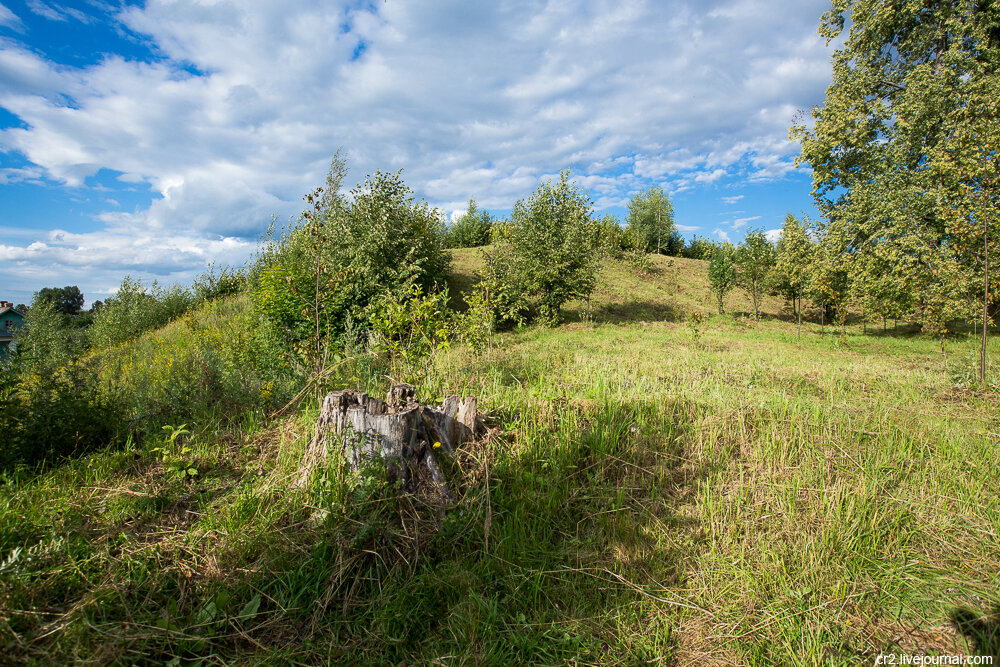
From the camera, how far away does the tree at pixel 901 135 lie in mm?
14891

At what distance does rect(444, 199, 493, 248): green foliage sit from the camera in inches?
1273

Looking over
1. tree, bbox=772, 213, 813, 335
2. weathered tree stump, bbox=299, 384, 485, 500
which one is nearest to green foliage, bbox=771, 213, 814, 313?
tree, bbox=772, 213, 813, 335

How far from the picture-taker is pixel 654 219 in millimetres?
43062

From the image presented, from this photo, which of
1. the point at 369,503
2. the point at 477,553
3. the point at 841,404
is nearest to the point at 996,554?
the point at 841,404

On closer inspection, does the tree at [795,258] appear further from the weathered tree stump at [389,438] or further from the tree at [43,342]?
the tree at [43,342]

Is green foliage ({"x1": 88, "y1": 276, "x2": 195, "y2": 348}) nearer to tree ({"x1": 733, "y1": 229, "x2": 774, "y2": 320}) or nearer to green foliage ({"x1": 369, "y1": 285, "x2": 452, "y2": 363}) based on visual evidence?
green foliage ({"x1": 369, "y1": 285, "x2": 452, "y2": 363})

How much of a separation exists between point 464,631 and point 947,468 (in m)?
4.40

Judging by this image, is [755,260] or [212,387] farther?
[755,260]

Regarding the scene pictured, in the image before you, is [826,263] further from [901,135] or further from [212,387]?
[212,387]

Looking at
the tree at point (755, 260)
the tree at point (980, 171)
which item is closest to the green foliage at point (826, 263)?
the tree at point (755, 260)

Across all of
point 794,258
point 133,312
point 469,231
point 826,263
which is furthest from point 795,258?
point 133,312

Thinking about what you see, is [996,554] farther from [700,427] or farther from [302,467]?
[302,467]

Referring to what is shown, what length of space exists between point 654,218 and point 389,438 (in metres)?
45.2

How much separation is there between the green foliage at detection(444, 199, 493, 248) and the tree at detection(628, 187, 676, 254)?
16.9m
